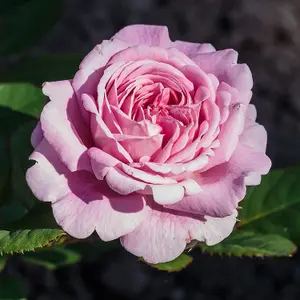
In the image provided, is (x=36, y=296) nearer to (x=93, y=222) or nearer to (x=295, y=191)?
(x=295, y=191)

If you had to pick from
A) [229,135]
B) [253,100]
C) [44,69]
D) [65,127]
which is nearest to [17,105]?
[44,69]

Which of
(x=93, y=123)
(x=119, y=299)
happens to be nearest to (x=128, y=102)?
(x=93, y=123)

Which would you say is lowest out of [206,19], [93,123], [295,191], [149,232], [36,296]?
[36,296]

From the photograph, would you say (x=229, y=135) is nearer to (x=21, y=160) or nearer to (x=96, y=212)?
(x=96, y=212)

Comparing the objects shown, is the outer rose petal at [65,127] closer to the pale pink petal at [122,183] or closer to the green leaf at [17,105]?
the pale pink petal at [122,183]

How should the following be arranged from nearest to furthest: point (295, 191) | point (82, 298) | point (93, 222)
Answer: point (93, 222) < point (295, 191) < point (82, 298)
